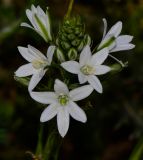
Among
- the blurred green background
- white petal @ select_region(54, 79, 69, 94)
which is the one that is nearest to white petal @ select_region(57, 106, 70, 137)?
white petal @ select_region(54, 79, 69, 94)

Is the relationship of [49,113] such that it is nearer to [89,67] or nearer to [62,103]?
[62,103]

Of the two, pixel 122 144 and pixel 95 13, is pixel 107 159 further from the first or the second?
pixel 95 13

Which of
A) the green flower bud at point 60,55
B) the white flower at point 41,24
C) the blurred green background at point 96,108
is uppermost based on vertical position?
the white flower at point 41,24

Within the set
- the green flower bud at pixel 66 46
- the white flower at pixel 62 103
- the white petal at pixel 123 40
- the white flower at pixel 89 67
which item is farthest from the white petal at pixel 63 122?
the white petal at pixel 123 40

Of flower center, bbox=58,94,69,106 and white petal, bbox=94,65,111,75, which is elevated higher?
white petal, bbox=94,65,111,75

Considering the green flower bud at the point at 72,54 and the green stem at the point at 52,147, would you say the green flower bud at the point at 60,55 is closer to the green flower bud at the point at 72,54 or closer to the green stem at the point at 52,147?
the green flower bud at the point at 72,54

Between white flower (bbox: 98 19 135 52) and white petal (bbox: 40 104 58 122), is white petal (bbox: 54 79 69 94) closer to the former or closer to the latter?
white petal (bbox: 40 104 58 122)

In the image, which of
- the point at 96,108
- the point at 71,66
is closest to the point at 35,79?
the point at 71,66
